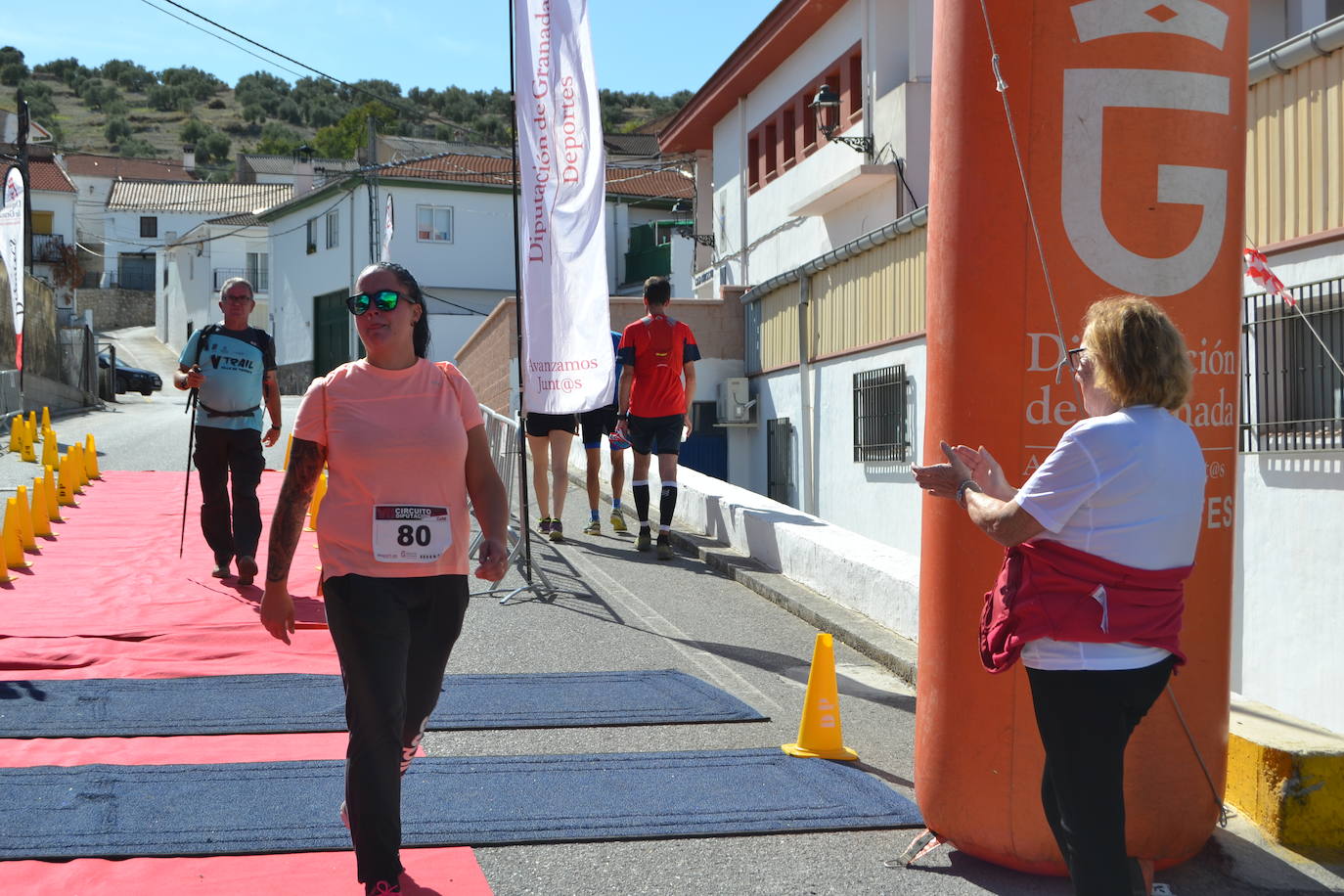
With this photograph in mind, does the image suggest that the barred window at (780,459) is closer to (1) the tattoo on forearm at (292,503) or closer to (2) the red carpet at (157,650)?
(2) the red carpet at (157,650)

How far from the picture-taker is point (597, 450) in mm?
12211

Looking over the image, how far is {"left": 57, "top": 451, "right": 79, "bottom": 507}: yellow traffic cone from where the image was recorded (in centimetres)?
1394

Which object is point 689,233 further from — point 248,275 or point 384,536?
point 248,275

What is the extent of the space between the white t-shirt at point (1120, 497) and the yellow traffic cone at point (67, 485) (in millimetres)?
12401

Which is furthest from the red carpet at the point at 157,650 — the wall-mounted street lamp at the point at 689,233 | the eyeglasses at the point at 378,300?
the wall-mounted street lamp at the point at 689,233

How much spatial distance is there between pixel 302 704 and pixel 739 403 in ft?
50.4

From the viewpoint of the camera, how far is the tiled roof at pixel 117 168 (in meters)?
103

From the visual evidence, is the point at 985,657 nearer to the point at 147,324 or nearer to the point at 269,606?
the point at 269,606

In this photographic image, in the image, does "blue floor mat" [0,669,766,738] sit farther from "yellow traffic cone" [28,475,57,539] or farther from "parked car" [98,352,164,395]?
"parked car" [98,352,164,395]

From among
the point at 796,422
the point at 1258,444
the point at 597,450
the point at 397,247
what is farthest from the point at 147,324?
the point at 1258,444

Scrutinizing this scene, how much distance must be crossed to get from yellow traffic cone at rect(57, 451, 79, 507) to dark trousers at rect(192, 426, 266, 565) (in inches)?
207

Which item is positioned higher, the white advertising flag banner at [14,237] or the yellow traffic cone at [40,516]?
the white advertising flag banner at [14,237]

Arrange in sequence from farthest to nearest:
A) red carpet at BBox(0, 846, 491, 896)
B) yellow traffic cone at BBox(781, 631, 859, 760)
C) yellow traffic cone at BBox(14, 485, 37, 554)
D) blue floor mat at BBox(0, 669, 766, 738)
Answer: yellow traffic cone at BBox(14, 485, 37, 554) → blue floor mat at BBox(0, 669, 766, 738) → yellow traffic cone at BBox(781, 631, 859, 760) → red carpet at BBox(0, 846, 491, 896)

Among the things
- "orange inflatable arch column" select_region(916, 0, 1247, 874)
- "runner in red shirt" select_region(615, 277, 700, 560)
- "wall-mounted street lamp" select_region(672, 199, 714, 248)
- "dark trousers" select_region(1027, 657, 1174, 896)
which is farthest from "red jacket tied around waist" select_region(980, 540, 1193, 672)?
"wall-mounted street lamp" select_region(672, 199, 714, 248)
